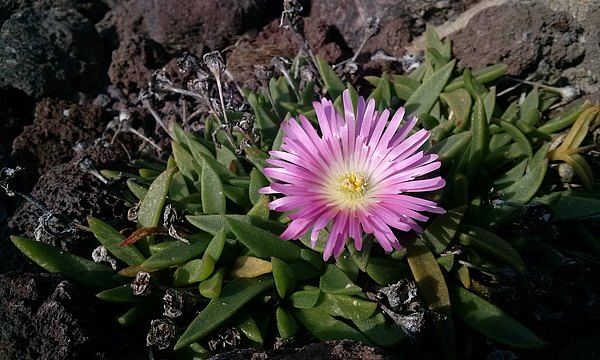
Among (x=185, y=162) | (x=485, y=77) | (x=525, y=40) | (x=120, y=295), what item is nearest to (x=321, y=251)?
(x=120, y=295)

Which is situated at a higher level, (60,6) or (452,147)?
(60,6)

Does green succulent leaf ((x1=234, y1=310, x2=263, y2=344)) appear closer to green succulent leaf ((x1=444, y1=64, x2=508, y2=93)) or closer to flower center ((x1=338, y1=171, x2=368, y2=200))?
flower center ((x1=338, y1=171, x2=368, y2=200))

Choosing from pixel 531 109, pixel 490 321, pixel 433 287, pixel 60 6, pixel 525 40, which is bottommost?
pixel 490 321

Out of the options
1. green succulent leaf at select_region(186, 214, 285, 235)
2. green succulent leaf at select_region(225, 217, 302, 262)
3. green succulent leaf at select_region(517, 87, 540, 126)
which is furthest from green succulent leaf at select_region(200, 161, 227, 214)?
green succulent leaf at select_region(517, 87, 540, 126)

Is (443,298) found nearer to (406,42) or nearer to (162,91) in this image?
(162,91)

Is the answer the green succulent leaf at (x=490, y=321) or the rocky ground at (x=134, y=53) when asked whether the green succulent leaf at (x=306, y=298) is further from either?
the rocky ground at (x=134, y=53)

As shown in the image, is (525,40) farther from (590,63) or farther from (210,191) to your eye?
(210,191)

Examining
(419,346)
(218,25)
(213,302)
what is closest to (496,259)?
(419,346)
